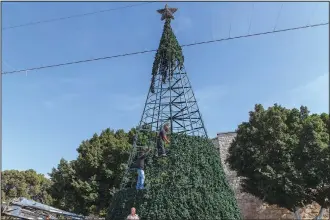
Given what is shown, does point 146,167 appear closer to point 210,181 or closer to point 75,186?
point 210,181

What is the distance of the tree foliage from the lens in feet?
61.9

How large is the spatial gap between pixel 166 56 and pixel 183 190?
5.43 m

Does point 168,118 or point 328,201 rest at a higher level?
point 168,118

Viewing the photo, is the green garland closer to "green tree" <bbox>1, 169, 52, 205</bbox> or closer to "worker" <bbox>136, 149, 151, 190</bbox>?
"worker" <bbox>136, 149, 151, 190</bbox>

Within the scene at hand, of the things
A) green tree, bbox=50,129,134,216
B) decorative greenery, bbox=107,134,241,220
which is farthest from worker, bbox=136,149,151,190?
green tree, bbox=50,129,134,216

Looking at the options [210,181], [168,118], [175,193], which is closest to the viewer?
[175,193]

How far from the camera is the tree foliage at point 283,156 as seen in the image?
18.9 metres

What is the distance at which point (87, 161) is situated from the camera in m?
24.0

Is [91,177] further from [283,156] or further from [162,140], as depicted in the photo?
[162,140]

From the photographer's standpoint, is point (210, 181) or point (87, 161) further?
point (87, 161)

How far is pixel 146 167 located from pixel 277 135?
10738 mm

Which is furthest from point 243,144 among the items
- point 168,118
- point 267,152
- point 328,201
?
point 168,118

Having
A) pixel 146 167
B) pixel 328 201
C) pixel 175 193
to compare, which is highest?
pixel 146 167

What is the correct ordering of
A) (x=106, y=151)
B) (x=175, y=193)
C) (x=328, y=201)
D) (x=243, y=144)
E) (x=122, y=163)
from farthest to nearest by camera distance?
(x=106, y=151), (x=122, y=163), (x=243, y=144), (x=328, y=201), (x=175, y=193)
